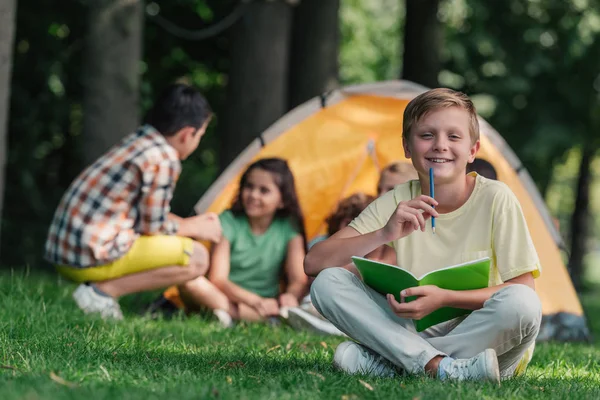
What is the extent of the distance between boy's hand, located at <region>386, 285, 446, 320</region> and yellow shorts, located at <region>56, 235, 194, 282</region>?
81.9 inches

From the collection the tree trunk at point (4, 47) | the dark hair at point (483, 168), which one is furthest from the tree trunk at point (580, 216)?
the tree trunk at point (4, 47)

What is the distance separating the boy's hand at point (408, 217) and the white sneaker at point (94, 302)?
1983 mm

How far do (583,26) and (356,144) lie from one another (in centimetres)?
591

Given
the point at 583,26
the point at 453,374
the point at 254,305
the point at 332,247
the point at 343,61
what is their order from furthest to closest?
the point at 343,61
the point at 583,26
the point at 254,305
the point at 332,247
the point at 453,374

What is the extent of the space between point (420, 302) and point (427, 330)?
11.8 inches

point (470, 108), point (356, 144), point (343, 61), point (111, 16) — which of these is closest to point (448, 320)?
point (470, 108)

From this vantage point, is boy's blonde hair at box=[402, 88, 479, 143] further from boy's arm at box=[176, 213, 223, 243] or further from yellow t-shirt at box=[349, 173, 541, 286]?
boy's arm at box=[176, 213, 223, 243]

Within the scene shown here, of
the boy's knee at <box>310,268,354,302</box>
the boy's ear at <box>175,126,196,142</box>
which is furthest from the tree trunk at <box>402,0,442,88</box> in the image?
the boy's knee at <box>310,268,354,302</box>

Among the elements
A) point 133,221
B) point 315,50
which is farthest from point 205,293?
point 315,50

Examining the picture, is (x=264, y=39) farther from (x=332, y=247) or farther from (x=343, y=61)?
(x=343, y=61)

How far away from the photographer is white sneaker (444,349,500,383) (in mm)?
2949

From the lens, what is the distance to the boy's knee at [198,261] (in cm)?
493

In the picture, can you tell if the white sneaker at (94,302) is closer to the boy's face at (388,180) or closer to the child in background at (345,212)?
the child in background at (345,212)

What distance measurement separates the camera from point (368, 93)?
614 cm
